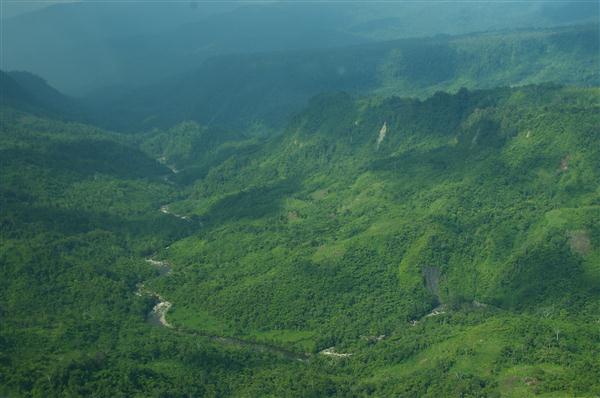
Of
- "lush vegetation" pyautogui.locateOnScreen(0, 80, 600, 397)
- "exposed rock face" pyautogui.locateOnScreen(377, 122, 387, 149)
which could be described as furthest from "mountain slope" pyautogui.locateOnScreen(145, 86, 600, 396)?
"exposed rock face" pyautogui.locateOnScreen(377, 122, 387, 149)

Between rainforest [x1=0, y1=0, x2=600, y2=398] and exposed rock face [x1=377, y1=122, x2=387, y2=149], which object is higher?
exposed rock face [x1=377, y1=122, x2=387, y2=149]

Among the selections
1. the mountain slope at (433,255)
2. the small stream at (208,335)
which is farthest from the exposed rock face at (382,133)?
the small stream at (208,335)

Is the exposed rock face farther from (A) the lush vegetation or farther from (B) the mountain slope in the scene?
(B) the mountain slope

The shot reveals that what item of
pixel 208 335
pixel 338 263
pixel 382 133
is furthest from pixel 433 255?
pixel 382 133

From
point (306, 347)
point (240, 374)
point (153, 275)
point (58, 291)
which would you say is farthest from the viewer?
point (153, 275)

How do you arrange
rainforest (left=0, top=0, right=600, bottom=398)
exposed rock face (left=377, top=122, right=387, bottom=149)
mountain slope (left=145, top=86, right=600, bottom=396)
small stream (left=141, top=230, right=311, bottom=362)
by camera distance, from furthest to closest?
exposed rock face (left=377, top=122, right=387, bottom=149), small stream (left=141, top=230, right=311, bottom=362), mountain slope (left=145, top=86, right=600, bottom=396), rainforest (left=0, top=0, right=600, bottom=398)

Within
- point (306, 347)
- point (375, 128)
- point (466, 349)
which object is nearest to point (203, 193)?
point (375, 128)

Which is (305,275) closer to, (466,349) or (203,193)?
(466,349)

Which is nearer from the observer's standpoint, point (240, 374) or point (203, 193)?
point (240, 374)
